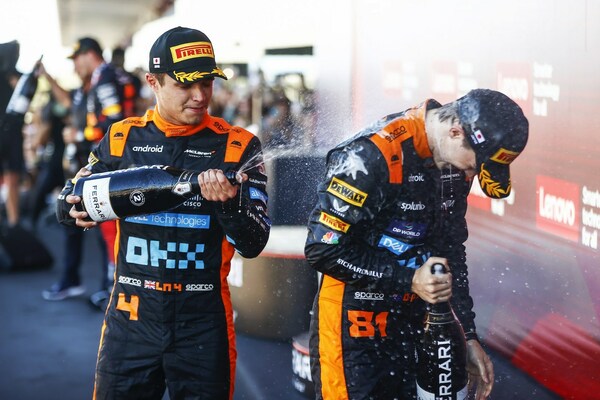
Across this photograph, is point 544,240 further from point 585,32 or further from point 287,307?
point 287,307

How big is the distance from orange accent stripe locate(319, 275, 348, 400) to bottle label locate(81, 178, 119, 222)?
769mm

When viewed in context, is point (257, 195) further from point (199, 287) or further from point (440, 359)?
point (440, 359)

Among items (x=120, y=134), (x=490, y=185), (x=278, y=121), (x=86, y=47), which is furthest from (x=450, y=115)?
(x=278, y=121)

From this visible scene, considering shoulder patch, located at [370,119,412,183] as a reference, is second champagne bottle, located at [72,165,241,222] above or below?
below

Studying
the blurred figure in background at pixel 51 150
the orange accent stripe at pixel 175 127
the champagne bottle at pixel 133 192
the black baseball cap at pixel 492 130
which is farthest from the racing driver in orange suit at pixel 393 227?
the blurred figure in background at pixel 51 150

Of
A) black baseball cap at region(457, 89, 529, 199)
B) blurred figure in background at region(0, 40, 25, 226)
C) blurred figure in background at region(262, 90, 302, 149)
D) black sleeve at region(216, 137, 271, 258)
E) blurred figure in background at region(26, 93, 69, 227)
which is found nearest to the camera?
black baseball cap at region(457, 89, 529, 199)

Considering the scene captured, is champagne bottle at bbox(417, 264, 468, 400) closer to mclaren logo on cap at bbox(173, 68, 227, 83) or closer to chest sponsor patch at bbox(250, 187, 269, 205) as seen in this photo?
chest sponsor patch at bbox(250, 187, 269, 205)

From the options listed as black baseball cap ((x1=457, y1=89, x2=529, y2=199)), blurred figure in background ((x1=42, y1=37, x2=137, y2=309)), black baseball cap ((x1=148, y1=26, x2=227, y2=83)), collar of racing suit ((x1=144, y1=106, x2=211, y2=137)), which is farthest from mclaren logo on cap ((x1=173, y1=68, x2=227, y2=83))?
blurred figure in background ((x1=42, y1=37, x2=137, y2=309))

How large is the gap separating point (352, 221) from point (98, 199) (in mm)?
871

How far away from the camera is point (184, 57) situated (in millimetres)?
2990

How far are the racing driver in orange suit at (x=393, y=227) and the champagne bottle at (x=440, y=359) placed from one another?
0.07 m

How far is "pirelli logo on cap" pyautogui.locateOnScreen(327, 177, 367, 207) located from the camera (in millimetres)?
2611

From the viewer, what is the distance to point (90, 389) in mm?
5051

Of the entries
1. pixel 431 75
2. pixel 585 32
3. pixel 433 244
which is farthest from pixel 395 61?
pixel 433 244
